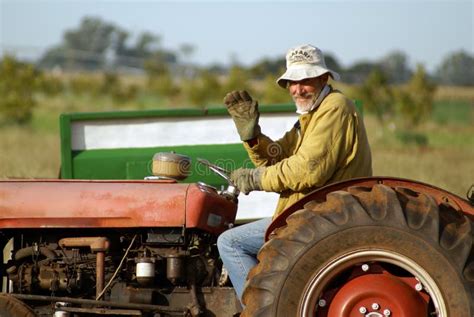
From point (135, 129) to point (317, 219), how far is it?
433 centimetres

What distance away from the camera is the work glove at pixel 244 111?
5781mm

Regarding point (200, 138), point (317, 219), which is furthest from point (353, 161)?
point (200, 138)

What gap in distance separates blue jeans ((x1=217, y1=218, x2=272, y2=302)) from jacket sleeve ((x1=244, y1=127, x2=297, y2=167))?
0.67m

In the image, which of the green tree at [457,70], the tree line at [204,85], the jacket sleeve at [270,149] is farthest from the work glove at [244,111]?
the green tree at [457,70]

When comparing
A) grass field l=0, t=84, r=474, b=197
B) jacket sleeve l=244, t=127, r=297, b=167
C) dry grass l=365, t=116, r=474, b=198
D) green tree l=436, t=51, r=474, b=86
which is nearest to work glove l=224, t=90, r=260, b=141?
jacket sleeve l=244, t=127, r=297, b=167

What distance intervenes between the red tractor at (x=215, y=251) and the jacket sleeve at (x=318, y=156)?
0.16 meters

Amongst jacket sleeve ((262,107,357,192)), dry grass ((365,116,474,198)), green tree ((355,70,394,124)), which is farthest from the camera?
green tree ((355,70,394,124))

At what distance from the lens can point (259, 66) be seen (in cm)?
4338

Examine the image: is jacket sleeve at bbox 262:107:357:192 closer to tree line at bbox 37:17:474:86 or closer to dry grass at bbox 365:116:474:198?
dry grass at bbox 365:116:474:198

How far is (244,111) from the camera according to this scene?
5832mm

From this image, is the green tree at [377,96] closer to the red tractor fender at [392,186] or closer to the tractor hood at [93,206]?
the tractor hood at [93,206]

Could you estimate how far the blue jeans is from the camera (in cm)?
566

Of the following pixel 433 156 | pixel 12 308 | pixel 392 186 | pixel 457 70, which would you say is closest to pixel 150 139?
pixel 12 308

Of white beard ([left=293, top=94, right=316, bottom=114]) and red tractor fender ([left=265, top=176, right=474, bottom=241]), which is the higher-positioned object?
white beard ([left=293, top=94, right=316, bottom=114])
